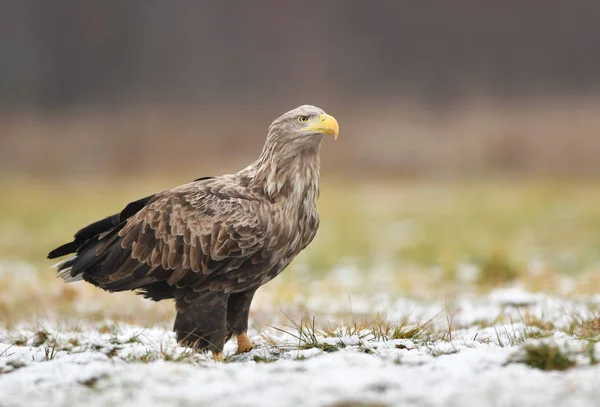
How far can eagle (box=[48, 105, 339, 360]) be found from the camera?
632 centimetres

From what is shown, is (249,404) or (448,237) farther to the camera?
(448,237)

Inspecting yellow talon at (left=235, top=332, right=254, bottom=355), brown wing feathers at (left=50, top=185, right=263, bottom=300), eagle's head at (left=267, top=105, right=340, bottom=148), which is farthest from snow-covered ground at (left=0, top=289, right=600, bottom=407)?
eagle's head at (left=267, top=105, right=340, bottom=148)

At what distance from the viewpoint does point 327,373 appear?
184 inches

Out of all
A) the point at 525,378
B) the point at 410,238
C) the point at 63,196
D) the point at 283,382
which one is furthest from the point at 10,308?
the point at 63,196

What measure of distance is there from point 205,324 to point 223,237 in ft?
2.52

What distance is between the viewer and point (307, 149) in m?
6.61

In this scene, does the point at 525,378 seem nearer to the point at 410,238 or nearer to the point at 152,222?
the point at 152,222

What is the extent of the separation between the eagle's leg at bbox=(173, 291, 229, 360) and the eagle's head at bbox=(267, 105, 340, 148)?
58.2 inches

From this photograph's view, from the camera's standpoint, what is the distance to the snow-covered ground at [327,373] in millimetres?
4172

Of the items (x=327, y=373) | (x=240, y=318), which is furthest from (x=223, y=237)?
(x=327, y=373)

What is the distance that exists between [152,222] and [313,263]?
1068 centimetres

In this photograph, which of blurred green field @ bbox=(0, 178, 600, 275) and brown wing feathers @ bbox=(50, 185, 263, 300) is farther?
blurred green field @ bbox=(0, 178, 600, 275)

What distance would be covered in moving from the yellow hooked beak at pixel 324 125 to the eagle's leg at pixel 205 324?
1633 mm

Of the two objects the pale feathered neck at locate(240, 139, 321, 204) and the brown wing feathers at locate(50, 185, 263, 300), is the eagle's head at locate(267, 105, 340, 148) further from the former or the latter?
the brown wing feathers at locate(50, 185, 263, 300)
